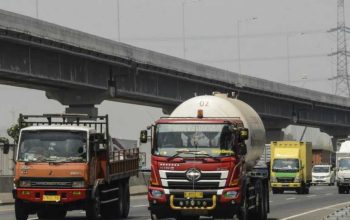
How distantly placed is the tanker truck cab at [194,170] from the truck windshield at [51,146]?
2.51 meters

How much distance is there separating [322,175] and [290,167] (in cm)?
2177

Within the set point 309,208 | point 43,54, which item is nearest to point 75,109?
point 43,54

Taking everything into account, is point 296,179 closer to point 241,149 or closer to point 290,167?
point 290,167

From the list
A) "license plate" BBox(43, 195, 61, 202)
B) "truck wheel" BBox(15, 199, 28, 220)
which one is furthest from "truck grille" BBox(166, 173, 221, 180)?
"truck wheel" BBox(15, 199, 28, 220)

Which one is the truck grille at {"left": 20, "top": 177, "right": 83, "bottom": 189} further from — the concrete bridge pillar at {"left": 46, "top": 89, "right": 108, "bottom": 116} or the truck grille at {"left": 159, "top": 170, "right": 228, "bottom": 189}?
the concrete bridge pillar at {"left": 46, "top": 89, "right": 108, "bottom": 116}

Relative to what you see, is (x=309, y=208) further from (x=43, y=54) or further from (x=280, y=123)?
(x=280, y=123)

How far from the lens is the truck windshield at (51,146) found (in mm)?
21234

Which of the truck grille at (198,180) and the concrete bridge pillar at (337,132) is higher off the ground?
the concrete bridge pillar at (337,132)

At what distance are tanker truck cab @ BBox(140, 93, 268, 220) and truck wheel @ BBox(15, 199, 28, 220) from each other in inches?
147

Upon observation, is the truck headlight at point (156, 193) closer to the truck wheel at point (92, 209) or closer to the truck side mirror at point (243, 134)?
the truck side mirror at point (243, 134)

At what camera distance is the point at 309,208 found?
31.7m

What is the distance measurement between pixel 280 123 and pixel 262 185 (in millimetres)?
65644

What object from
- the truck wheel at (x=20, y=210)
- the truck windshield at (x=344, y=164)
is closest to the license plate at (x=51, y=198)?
the truck wheel at (x=20, y=210)

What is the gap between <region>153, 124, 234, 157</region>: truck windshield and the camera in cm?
1927
